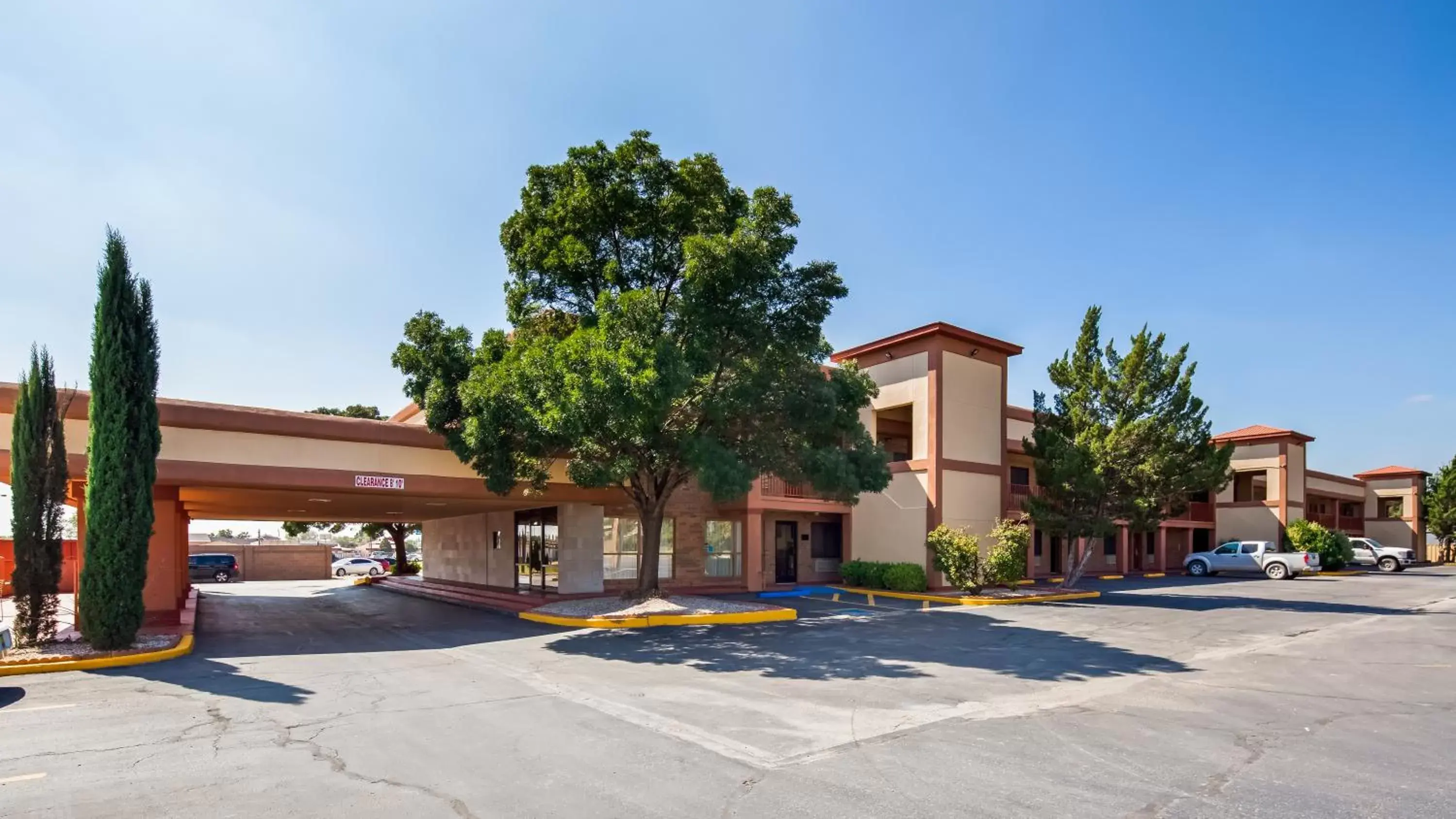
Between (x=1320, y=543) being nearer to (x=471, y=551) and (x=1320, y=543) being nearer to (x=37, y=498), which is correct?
(x=471, y=551)

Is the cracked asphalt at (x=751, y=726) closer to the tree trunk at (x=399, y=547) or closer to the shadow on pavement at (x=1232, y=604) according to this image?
the shadow on pavement at (x=1232, y=604)

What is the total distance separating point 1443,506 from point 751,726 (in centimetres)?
6567

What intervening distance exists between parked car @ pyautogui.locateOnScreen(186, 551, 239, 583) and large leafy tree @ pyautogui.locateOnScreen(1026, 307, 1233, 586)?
38.0m

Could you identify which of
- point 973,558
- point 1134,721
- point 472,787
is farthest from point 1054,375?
point 472,787

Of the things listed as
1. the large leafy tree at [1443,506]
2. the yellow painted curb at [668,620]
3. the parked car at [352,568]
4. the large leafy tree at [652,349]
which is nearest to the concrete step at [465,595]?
the yellow painted curb at [668,620]

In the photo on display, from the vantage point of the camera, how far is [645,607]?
1853 cm

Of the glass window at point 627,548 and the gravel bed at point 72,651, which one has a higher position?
the glass window at point 627,548

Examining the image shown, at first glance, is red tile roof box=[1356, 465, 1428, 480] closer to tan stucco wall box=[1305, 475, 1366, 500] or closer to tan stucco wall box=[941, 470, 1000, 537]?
tan stucco wall box=[1305, 475, 1366, 500]

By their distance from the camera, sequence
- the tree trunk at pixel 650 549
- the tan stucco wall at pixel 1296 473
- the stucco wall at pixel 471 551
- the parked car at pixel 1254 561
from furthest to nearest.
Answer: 1. the tan stucco wall at pixel 1296 473
2. the parked car at pixel 1254 561
3. the stucco wall at pixel 471 551
4. the tree trunk at pixel 650 549

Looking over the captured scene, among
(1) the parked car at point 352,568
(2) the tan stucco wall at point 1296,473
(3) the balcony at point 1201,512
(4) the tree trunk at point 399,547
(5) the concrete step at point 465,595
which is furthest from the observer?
(1) the parked car at point 352,568

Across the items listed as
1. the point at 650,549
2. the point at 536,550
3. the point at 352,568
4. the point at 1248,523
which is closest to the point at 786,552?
the point at 536,550

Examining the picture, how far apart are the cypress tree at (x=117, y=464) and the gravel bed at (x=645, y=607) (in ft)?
25.6

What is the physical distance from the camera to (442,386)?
1852 cm

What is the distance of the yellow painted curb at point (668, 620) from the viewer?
17344 millimetres
